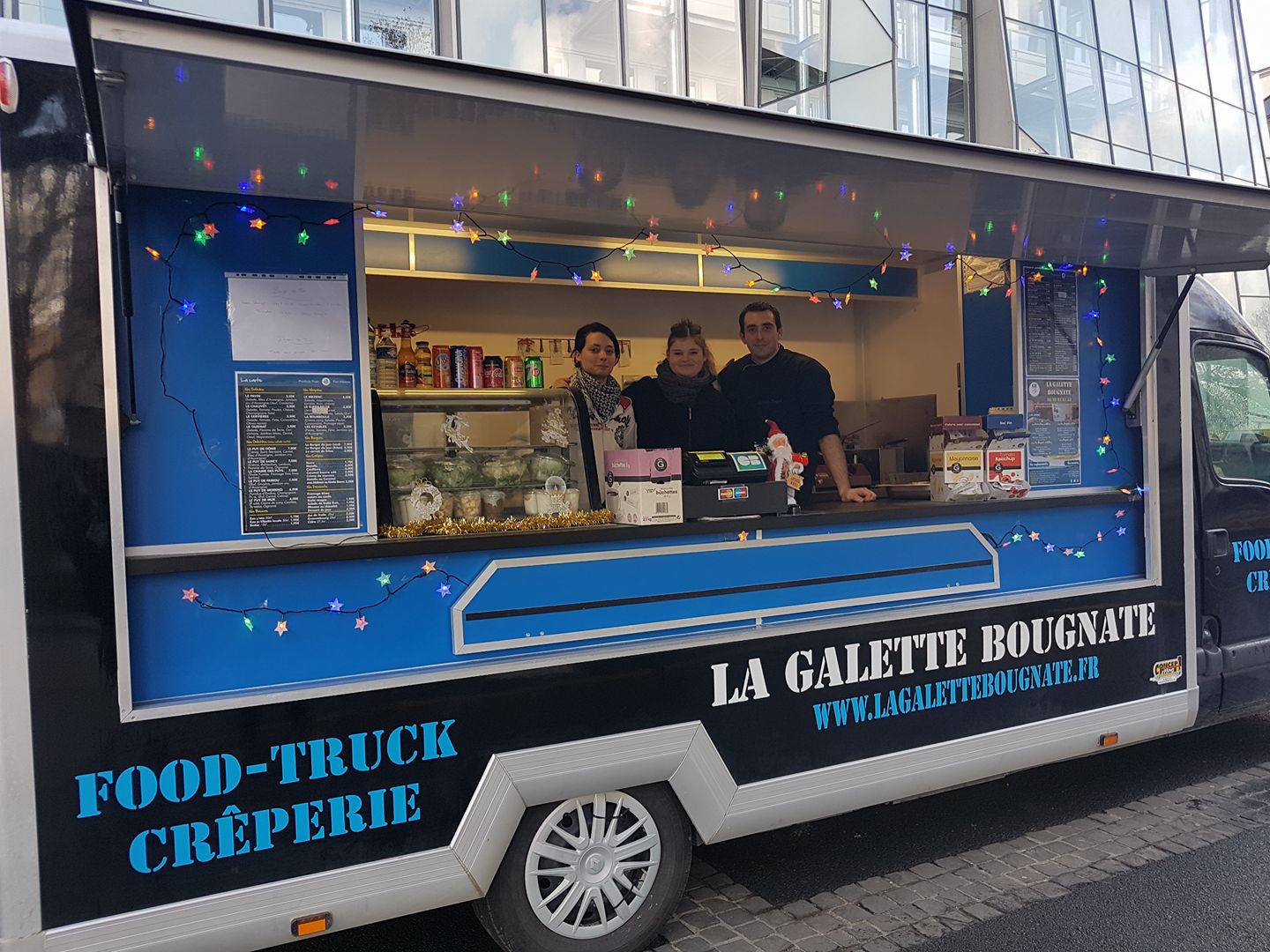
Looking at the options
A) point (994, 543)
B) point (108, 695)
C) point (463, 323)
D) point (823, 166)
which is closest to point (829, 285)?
point (463, 323)

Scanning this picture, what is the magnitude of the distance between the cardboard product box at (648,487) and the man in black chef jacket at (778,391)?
1967 millimetres

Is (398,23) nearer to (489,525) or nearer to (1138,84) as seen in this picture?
(489,525)

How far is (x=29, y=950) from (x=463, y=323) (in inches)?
178

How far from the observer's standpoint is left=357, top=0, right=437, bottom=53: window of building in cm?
1091

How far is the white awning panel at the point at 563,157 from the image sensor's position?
2.02 meters

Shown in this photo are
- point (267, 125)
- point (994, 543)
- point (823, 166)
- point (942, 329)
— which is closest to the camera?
point (267, 125)

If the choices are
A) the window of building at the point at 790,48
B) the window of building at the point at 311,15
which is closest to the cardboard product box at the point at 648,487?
the window of building at the point at 311,15

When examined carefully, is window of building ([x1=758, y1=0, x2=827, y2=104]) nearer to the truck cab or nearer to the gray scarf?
the gray scarf

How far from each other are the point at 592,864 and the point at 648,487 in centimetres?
122

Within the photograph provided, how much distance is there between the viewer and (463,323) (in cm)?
632

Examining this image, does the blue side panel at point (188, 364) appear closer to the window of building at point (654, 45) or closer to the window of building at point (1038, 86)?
the window of building at point (654, 45)

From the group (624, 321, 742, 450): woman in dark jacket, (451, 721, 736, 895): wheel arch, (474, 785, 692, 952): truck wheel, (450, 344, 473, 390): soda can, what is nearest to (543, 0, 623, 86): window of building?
(624, 321, 742, 450): woman in dark jacket

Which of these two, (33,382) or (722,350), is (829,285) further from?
(33,382)

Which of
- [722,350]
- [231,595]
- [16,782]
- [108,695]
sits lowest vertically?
[16,782]
